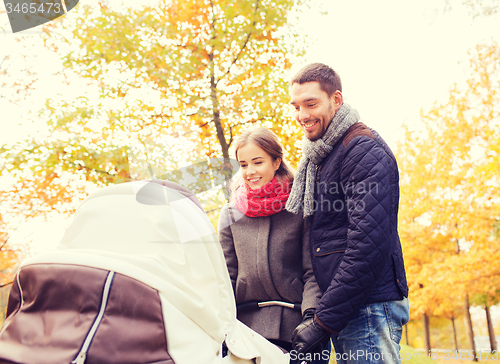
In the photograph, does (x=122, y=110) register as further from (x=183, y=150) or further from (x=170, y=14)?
(x=170, y=14)

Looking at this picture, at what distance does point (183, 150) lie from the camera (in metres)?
4.93

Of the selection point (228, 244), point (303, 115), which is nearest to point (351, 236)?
point (303, 115)

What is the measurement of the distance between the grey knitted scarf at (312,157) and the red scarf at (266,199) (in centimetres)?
14

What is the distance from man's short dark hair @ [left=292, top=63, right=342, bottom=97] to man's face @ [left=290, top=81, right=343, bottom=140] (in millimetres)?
23

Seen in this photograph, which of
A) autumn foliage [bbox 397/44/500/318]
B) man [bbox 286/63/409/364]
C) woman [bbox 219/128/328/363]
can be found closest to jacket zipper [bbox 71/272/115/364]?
man [bbox 286/63/409/364]

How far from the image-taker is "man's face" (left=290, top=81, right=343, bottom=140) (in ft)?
6.71

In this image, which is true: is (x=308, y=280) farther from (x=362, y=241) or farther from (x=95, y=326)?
(x=95, y=326)

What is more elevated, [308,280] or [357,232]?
[357,232]

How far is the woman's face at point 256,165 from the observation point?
238cm

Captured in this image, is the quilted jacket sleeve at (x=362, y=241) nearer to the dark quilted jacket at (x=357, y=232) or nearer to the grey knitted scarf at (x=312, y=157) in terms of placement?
the dark quilted jacket at (x=357, y=232)

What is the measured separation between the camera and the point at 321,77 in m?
2.04

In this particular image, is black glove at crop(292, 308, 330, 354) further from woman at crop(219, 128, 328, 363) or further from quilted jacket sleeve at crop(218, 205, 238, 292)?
quilted jacket sleeve at crop(218, 205, 238, 292)

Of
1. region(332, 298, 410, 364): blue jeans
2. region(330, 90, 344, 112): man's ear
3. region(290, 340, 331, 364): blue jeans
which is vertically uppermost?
region(330, 90, 344, 112): man's ear

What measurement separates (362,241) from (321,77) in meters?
1.01
